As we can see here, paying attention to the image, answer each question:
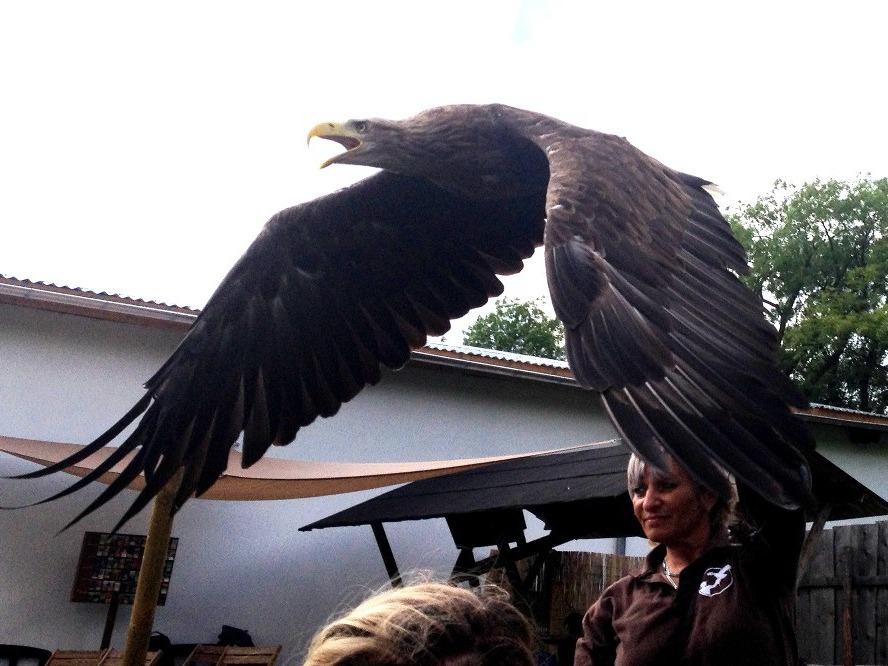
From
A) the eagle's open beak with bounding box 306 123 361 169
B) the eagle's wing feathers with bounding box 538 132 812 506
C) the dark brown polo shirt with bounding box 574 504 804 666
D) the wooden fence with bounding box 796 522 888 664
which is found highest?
the eagle's open beak with bounding box 306 123 361 169

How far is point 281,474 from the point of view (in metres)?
6.14

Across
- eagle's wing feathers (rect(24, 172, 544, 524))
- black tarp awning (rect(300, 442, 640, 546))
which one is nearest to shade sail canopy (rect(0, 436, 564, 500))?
black tarp awning (rect(300, 442, 640, 546))

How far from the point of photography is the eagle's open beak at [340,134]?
355 centimetres

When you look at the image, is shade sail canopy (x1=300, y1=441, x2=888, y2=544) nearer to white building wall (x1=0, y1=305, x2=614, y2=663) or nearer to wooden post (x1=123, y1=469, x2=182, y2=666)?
white building wall (x1=0, y1=305, x2=614, y2=663)

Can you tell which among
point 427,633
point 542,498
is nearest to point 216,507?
point 542,498

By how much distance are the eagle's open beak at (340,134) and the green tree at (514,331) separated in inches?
1053

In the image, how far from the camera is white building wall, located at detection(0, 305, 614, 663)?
22.8 ft

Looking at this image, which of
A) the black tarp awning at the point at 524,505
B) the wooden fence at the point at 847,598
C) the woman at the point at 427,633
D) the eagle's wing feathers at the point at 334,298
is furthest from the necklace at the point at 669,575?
the wooden fence at the point at 847,598

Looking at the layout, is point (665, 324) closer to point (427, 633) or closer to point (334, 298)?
point (427, 633)

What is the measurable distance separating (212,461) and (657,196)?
1.58 m

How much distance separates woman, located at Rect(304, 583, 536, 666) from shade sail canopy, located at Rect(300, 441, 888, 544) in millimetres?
3005

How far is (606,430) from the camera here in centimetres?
908

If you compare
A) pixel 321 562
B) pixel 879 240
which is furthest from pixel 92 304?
pixel 879 240

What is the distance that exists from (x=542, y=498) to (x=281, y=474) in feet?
6.36
